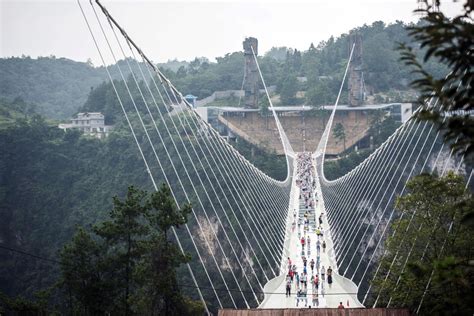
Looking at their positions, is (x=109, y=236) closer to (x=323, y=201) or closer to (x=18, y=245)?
(x=323, y=201)

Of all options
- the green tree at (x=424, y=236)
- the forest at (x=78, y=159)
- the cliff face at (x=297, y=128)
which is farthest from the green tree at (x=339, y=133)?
the green tree at (x=424, y=236)

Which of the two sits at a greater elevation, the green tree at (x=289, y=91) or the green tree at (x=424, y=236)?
the green tree at (x=289, y=91)

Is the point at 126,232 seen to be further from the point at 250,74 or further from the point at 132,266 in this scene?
the point at 250,74

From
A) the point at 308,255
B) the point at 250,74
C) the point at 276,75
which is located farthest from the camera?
the point at 276,75

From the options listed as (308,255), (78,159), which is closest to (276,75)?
(78,159)

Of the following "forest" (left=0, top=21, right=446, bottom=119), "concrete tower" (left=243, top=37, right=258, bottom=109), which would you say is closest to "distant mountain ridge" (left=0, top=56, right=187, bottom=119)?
"forest" (left=0, top=21, right=446, bottom=119)

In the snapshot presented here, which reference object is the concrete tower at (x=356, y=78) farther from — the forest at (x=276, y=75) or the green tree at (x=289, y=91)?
the green tree at (x=289, y=91)

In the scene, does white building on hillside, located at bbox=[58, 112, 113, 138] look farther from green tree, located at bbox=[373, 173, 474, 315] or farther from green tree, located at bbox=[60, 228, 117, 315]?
green tree, located at bbox=[373, 173, 474, 315]

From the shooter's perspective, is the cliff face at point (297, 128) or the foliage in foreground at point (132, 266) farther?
the cliff face at point (297, 128)
